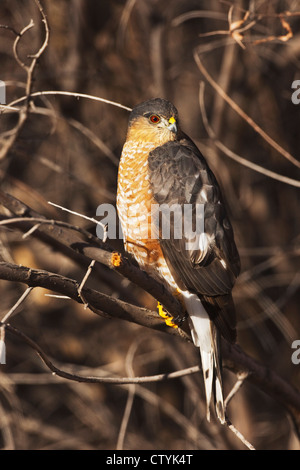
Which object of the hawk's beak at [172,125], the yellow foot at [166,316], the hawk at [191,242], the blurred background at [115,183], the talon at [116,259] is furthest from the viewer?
the blurred background at [115,183]

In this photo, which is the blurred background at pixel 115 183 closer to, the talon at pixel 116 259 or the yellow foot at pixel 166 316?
the yellow foot at pixel 166 316

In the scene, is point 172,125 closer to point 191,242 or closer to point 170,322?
point 191,242

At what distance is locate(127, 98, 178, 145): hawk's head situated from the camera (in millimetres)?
3412

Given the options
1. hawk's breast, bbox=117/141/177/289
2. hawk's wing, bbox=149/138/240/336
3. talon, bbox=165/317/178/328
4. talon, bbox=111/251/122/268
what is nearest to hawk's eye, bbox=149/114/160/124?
hawk's breast, bbox=117/141/177/289

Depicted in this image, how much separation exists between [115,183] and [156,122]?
172 cm

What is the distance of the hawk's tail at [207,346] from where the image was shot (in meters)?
3.03

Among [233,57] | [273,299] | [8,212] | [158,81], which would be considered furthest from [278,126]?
[8,212]

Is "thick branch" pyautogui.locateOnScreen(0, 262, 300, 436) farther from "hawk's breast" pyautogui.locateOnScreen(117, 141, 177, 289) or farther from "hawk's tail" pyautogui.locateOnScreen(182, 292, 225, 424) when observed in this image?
"hawk's breast" pyautogui.locateOnScreen(117, 141, 177, 289)

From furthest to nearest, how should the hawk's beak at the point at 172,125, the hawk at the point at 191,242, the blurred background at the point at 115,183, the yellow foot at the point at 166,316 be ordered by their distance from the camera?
1. the blurred background at the point at 115,183
2. the hawk's beak at the point at 172,125
3. the hawk at the point at 191,242
4. the yellow foot at the point at 166,316

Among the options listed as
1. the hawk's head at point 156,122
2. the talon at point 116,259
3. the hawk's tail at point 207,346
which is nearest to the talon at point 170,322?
the hawk's tail at point 207,346

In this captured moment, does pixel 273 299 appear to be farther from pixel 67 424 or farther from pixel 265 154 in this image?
pixel 67 424

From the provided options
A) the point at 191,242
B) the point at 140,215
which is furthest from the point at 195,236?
the point at 140,215

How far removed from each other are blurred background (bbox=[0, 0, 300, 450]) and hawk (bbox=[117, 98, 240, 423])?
1.44 meters

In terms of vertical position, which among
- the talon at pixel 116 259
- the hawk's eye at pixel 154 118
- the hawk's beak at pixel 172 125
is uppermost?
the hawk's eye at pixel 154 118
